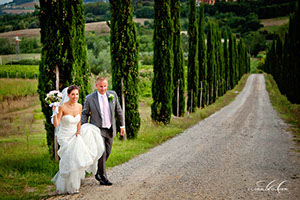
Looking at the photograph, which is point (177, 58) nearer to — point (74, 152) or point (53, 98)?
point (53, 98)

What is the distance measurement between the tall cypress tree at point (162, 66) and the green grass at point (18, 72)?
54.4 feet

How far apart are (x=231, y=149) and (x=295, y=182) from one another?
127 inches

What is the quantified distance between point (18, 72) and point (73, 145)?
26.6 metres

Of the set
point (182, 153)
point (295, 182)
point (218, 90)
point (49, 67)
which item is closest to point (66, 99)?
point (49, 67)

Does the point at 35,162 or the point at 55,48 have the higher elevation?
the point at 55,48

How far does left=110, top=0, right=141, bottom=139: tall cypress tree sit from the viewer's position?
34.0 feet

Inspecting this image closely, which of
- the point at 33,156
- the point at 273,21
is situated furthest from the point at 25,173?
the point at 273,21

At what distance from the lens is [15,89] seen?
71.5ft

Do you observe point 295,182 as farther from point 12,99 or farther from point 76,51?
point 12,99

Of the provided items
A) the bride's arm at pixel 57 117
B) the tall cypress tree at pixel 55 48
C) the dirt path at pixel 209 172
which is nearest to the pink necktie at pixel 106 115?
the bride's arm at pixel 57 117
